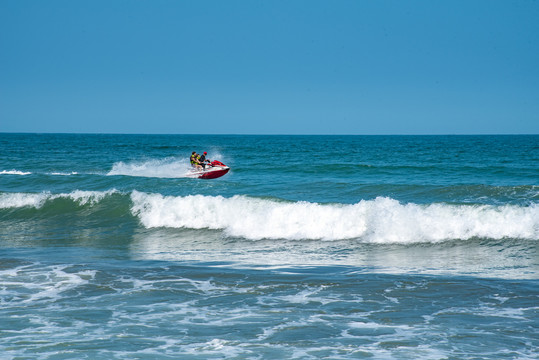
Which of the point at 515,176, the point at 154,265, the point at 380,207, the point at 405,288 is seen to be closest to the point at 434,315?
the point at 405,288

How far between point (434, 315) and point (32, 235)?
1217 centimetres

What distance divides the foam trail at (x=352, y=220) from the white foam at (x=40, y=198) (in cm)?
343

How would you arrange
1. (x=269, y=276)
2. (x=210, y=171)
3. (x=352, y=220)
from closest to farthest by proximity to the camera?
(x=269, y=276) < (x=352, y=220) < (x=210, y=171)

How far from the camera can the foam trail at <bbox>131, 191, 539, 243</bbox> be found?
14.7 metres

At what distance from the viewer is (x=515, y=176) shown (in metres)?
29.3

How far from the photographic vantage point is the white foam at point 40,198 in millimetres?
20844

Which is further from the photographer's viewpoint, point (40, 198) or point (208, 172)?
point (208, 172)

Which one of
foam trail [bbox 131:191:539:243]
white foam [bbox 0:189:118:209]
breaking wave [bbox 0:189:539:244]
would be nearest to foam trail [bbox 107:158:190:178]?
white foam [bbox 0:189:118:209]

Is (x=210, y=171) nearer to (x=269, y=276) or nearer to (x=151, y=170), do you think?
(x=151, y=170)

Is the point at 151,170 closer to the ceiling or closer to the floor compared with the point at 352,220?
closer to the ceiling

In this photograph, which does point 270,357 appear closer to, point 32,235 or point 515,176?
point 32,235

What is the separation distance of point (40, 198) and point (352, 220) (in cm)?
1196

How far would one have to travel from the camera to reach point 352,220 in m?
15.8

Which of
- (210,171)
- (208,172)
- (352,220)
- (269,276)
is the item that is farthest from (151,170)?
(269,276)
